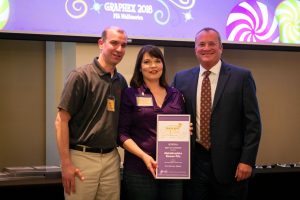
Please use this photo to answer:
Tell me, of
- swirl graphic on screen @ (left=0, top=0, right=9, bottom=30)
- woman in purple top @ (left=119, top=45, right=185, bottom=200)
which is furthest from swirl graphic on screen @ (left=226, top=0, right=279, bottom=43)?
swirl graphic on screen @ (left=0, top=0, right=9, bottom=30)

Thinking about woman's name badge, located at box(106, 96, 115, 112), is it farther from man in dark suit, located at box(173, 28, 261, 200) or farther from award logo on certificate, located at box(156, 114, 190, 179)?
man in dark suit, located at box(173, 28, 261, 200)

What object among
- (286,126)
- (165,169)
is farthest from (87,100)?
(286,126)

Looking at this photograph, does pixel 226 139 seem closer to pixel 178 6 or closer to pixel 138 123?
pixel 138 123

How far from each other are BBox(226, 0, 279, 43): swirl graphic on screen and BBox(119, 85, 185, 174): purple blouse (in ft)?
5.78

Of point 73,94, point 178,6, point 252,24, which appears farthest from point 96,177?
point 252,24

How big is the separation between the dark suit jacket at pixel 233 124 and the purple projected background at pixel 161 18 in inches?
48.4

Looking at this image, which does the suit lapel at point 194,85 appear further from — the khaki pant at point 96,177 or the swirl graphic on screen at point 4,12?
the swirl graphic on screen at point 4,12

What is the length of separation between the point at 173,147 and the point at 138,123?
26 centimetres

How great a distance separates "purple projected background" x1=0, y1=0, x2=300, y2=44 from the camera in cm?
330

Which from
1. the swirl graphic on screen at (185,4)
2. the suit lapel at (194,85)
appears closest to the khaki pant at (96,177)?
the suit lapel at (194,85)

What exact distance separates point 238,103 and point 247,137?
0.74ft

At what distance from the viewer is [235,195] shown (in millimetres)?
2617

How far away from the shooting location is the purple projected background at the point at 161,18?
3299 millimetres

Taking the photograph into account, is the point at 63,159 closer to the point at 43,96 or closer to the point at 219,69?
the point at 219,69
